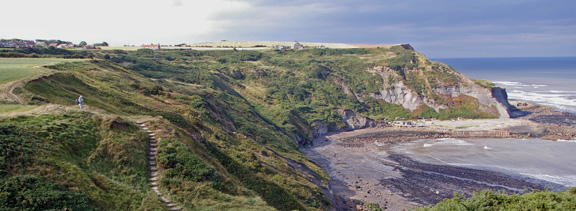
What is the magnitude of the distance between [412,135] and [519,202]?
56317 mm

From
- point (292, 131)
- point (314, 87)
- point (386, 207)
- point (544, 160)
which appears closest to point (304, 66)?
point (314, 87)

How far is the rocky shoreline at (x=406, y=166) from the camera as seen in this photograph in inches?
1554

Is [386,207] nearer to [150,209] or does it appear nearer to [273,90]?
[150,209]

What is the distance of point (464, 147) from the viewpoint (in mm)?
60938

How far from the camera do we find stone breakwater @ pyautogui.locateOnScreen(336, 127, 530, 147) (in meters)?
67.9

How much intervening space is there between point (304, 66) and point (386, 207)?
80242mm

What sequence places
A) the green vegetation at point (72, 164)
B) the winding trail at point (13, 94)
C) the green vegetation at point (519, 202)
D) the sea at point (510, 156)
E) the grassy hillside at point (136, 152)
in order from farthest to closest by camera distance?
the sea at point (510, 156)
the winding trail at point (13, 94)
the green vegetation at point (519, 202)
the grassy hillside at point (136, 152)
the green vegetation at point (72, 164)

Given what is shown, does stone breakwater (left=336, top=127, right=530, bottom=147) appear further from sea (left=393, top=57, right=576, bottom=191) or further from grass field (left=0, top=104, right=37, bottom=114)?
grass field (left=0, top=104, right=37, bottom=114)

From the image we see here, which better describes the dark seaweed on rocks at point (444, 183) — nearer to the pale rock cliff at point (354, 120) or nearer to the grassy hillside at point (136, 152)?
the grassy hillside at point (136, 152)

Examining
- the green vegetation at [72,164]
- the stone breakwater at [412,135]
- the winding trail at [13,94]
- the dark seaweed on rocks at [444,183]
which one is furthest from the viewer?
the stone breakwater at [412,135]

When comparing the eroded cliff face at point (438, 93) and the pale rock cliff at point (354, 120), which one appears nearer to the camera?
the pale rock cliff at point (354, 120)

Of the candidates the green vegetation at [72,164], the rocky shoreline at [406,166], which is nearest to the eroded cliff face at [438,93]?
the rocky shoreline at [406,166]

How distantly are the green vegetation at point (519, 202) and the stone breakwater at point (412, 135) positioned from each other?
155 ft

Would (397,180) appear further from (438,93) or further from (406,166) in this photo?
(438,93)
